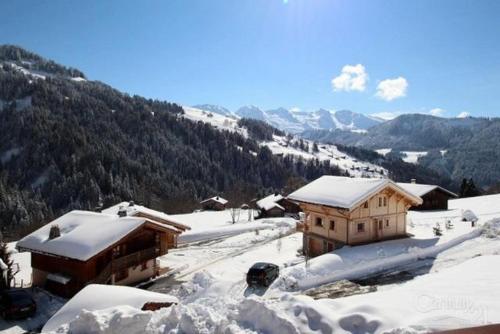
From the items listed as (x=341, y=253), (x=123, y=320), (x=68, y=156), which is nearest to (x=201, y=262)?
(x=341, y=253)

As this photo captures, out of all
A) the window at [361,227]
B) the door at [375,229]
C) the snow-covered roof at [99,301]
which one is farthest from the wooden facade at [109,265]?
the door at [375,229]

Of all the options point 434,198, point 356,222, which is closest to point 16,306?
point 356,222

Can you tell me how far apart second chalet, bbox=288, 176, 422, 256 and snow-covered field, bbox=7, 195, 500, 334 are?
1.60 m

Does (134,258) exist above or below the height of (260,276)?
below

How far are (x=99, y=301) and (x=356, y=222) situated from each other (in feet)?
71.7

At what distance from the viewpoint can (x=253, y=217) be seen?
74.9 m

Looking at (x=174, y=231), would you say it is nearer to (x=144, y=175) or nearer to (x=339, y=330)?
(x=339, y=330)

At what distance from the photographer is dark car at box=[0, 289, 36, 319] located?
72.9 feet

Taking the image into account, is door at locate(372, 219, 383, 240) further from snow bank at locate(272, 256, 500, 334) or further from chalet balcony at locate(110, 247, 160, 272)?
snow bank at locate(272, 256, 500, 334)

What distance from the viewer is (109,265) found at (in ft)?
89.3

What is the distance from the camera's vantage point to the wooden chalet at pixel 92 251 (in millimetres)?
26406

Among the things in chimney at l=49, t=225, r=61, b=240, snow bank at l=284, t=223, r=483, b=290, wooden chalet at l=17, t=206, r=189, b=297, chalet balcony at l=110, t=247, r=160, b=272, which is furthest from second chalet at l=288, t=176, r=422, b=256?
chimney at l=49, t=225, r=61, b=240

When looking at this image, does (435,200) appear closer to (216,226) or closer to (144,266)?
(216,226)

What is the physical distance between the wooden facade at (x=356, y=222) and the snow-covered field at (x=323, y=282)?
4.71 ft
